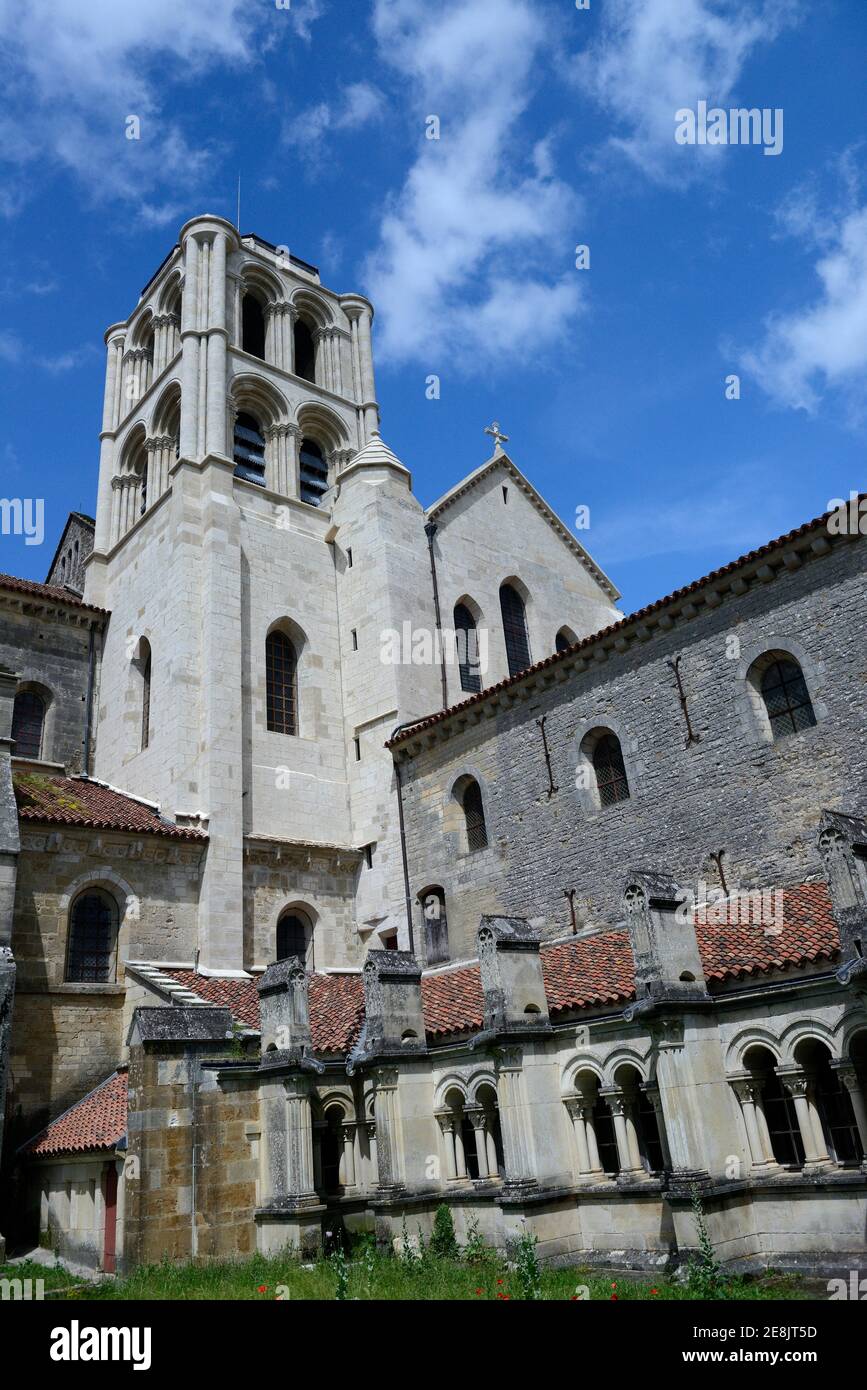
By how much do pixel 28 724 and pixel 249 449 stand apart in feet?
34.0

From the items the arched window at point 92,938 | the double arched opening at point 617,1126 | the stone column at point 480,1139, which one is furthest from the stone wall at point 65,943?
the double arched opening at point 617,1126

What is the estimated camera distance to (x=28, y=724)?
85.7 ft

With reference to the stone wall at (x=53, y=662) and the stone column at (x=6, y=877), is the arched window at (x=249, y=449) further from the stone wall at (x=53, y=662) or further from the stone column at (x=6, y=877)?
the stone column at (x=6, y=877)

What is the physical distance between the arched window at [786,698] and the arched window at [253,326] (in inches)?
866

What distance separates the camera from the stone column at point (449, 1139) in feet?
47.2

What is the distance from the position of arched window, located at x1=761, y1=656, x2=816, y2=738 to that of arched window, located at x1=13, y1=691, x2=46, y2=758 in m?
18.6

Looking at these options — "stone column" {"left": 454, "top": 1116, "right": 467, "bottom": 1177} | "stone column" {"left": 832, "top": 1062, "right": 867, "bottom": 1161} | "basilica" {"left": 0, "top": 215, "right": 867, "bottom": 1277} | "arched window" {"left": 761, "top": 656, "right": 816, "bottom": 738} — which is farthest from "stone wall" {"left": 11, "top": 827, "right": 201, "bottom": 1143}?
"stone column" {"left": 832, "top": 1062, "right": 867, "bottom": 1161}

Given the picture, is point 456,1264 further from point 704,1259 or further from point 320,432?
point 320,432

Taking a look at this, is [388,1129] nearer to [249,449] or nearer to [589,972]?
[589,972]

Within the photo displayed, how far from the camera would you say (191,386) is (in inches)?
1106

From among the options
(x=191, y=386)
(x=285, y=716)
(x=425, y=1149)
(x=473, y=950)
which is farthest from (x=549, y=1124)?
(x=191, y=386)

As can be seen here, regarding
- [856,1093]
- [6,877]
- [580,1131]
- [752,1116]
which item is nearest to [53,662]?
[6,877]

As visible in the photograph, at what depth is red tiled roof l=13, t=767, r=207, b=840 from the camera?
20109 millimetres
